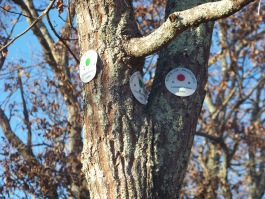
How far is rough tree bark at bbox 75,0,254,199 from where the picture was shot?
2.76 meters

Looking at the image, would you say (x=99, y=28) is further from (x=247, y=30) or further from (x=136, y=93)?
(x=247, y=30)

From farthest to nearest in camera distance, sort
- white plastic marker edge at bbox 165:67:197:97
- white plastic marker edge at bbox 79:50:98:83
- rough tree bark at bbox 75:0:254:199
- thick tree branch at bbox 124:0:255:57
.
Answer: white plastic marker edge at bbox 165:67:197:97 < white plastic marker edge at bbox 79:50:98:83 < rough tree bark at bbox 75:0:254:199 < thick tree branch at bbox 124:0:255:57

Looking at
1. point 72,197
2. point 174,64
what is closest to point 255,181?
point 72,197

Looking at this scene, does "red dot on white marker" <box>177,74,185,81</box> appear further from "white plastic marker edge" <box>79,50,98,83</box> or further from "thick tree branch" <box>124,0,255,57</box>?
"white plastic marker edge" <box>79,50,98,83</box>

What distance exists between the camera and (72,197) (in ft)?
21.4

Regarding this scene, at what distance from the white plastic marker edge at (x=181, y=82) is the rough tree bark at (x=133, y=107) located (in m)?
0.04

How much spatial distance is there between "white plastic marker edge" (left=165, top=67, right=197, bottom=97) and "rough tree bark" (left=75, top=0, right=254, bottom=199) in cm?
4

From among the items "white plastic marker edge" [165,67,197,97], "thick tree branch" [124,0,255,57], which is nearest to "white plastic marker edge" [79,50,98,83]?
"thick tree branch" [124,0,255,57]

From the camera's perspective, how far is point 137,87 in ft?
9.87

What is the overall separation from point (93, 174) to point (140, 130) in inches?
14.8

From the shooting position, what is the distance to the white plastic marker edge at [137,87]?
9.76 feet

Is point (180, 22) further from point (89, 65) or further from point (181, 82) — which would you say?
point (89, 65)

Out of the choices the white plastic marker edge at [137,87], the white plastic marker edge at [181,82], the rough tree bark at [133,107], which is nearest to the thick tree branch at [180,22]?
the rough tree bark at [133,107]

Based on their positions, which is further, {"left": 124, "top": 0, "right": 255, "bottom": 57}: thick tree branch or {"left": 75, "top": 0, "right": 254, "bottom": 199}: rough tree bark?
{"left": 75, "top": 0, "right": 254, "bottom": 199}: rough tree bark
